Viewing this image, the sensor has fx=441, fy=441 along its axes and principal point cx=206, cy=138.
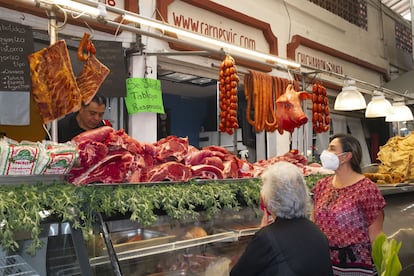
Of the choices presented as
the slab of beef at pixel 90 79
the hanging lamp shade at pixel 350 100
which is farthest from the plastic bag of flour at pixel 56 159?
the hanging lamp shade at pixel 350 100

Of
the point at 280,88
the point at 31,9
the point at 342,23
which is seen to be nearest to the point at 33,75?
the point at 31,9

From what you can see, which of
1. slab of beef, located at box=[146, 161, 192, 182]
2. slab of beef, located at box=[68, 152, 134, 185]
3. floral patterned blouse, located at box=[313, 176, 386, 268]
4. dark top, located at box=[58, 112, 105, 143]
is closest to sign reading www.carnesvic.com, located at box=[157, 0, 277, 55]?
dark top, located at box=[58, 112, 105, 143]

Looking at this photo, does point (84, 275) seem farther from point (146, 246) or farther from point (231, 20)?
point (231, 20)

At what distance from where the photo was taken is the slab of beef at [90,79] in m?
3.38

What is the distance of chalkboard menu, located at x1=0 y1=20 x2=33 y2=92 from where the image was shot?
369 cm

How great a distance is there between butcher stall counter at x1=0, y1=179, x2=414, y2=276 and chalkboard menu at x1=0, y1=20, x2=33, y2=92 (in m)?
2.01

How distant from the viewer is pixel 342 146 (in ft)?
11.0

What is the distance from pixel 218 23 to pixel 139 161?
3.87 meters

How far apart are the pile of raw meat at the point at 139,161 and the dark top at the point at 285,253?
675 mm

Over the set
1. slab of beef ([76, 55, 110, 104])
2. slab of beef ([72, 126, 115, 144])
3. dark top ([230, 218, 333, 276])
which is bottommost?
dark top ([230, 218, 333, 276])

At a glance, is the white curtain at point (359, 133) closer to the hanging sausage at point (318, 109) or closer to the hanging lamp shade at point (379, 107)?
the hanging lamp shade at point (379, 107)

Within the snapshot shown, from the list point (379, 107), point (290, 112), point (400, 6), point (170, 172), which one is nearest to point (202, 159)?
point (170, 172)

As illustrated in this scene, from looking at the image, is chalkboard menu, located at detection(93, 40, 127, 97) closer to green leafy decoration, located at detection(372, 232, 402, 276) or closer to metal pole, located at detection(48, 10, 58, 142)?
metal pole, located at detection(48, 10, 58, 142)

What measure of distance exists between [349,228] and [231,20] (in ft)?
12.8
